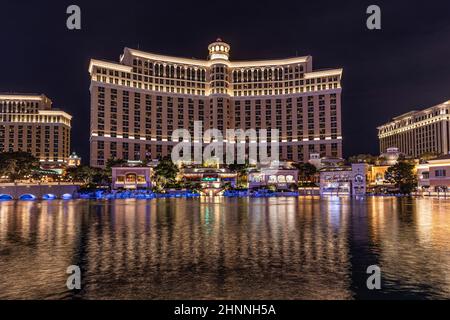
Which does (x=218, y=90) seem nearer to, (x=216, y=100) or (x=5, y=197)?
(x=216, y=100)

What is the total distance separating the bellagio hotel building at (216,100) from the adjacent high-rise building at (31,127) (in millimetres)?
51114

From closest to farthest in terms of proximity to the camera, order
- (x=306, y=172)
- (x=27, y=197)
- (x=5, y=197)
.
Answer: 1. (x=5, y=197)
2. (x=27, y=197)
3. (x=306, y=172)

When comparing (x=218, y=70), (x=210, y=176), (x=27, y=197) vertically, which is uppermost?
(x=218, y=70)

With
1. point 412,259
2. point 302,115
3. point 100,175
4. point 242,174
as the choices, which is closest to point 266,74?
point 302,115

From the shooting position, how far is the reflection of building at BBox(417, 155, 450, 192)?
341 feet

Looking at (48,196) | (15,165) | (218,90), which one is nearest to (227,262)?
(48,196)

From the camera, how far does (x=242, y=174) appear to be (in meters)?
147

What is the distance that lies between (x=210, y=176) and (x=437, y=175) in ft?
260

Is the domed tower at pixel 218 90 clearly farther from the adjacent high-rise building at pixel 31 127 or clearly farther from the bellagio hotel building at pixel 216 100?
the adjacent high-rise building at pixel 31 127

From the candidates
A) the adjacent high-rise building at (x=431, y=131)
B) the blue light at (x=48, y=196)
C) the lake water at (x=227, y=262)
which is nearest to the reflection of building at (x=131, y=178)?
the blue light at (x=48, y=196)

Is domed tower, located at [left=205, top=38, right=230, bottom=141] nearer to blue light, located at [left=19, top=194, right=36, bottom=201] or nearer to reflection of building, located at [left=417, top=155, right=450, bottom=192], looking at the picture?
reflection of building, located at [left=417, top=155, right=450, bottom=192]

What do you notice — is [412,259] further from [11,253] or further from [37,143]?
[37,143]

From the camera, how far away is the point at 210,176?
490 ft

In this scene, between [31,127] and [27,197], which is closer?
[27,197]
